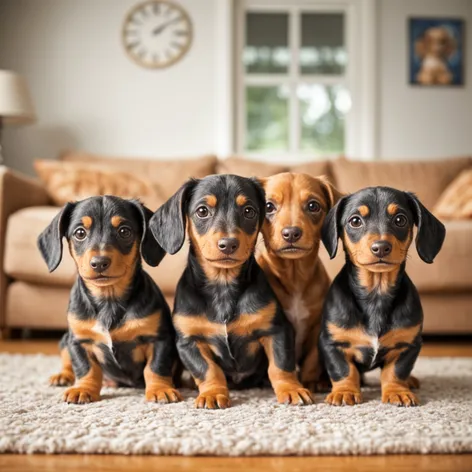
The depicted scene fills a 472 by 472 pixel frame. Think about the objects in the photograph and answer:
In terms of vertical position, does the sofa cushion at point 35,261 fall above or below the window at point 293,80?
below

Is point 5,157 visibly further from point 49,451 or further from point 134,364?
point 49,451

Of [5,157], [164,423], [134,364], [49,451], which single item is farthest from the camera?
[5,157]

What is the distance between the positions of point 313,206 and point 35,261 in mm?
2057

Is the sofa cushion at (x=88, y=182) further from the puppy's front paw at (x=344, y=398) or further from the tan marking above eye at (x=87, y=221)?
the puppy's front paw at (x=344, y=398)

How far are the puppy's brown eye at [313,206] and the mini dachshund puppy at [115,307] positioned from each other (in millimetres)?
531

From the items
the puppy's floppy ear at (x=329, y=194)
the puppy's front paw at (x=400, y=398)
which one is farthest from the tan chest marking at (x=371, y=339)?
the puppy's floppy ear at (x=329, y=194)

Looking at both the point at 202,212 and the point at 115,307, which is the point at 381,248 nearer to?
the point at 202,212

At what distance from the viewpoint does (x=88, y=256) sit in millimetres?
1915

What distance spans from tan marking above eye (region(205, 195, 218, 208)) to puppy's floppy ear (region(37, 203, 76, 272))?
0.46m

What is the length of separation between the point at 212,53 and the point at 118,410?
17.1 ft

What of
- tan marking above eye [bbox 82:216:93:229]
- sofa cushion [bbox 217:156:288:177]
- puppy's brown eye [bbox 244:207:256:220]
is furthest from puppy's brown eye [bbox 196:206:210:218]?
sofa cushion [bbox 217:156:288:177]

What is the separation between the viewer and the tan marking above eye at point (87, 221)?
196 cm

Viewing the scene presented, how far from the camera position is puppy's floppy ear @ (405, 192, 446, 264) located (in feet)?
6.47

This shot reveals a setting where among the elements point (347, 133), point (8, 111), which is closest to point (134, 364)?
point (8, 111)
